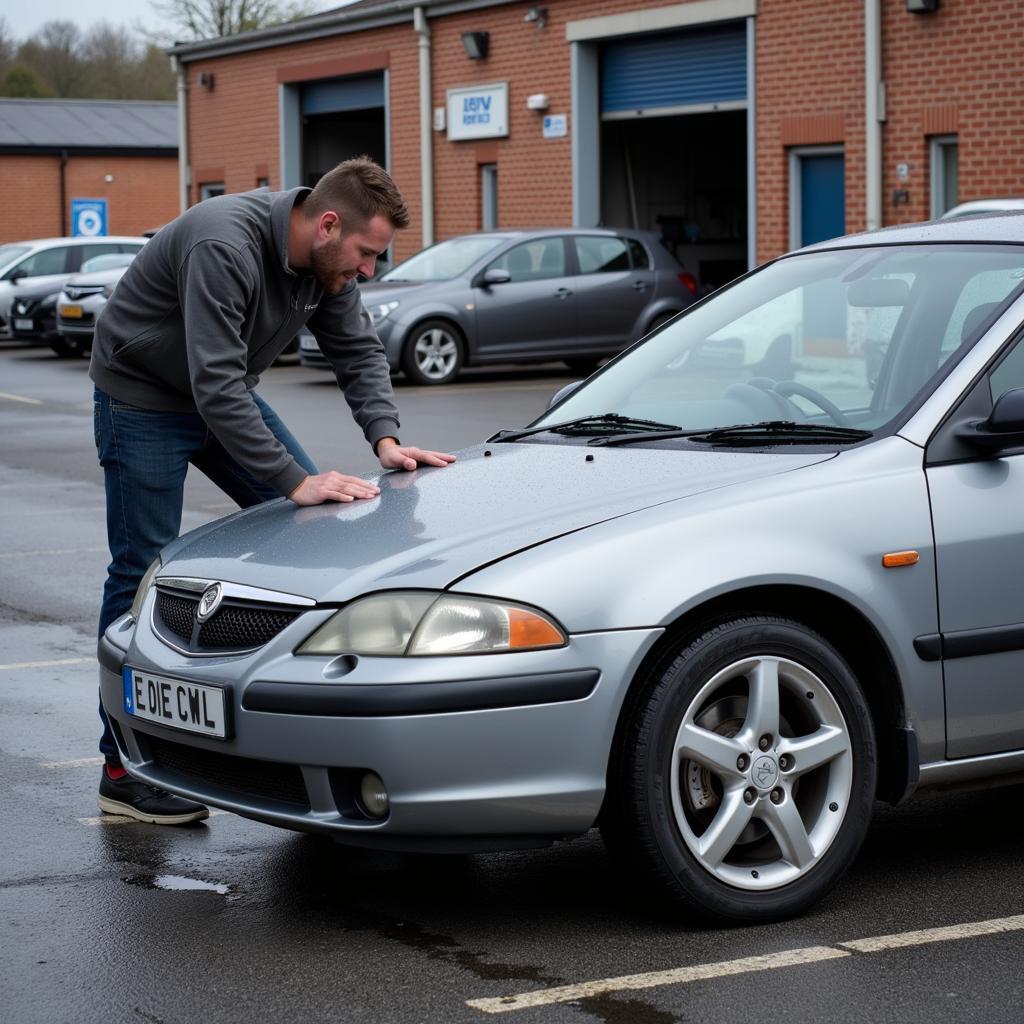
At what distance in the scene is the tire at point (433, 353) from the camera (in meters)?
20.0

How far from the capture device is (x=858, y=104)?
2066 centimetres

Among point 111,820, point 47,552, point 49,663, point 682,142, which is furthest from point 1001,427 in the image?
point 682,142

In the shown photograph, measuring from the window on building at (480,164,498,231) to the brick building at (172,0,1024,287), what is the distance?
0.03 metres

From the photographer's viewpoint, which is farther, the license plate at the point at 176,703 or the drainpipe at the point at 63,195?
the drainpipe at the point at 63,195

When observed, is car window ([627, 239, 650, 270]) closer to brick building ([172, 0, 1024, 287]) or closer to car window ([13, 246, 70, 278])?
brick building ([172, 0, 1024, 287])

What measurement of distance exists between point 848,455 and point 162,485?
201 cm

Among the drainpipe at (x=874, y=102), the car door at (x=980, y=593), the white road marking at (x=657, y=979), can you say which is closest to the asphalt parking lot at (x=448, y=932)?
the white road marking at (x=657, y=979)

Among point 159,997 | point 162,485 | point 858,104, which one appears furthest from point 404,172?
point 159,997

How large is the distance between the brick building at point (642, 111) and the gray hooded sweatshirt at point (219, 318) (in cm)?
1510

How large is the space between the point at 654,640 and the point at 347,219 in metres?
1.64

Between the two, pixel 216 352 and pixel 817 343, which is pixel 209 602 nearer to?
pixel 216 352

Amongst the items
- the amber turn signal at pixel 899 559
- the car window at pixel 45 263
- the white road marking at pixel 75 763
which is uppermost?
the car window at pixel 45 263

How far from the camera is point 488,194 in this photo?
88.9 feet

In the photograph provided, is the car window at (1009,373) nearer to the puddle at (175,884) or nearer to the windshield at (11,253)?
the puddle at (175,884)
